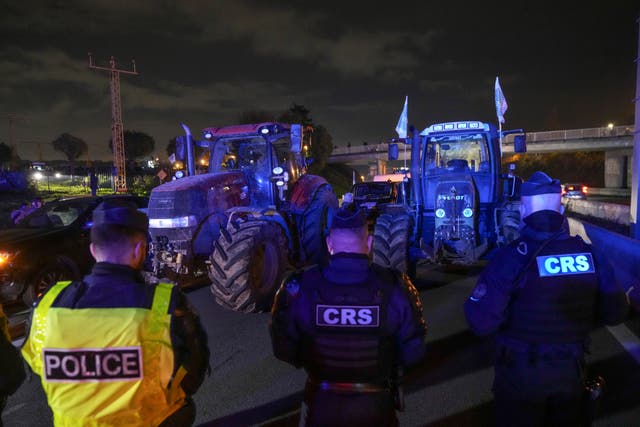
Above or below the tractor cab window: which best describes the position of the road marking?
below

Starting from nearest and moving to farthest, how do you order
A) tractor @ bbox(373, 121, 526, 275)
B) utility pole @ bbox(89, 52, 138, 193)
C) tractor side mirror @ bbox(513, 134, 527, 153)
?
tractor @ bbox(373, 121, 526, 275) → tractor side mirror @ bbox(513, 134, 527, 153) → utility pole @ bbox(89, 52, 138, 193)

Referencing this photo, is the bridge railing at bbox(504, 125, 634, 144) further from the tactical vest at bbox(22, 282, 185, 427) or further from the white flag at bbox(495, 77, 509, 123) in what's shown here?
the tactical vest at bbox(22, 282, 185, 427)

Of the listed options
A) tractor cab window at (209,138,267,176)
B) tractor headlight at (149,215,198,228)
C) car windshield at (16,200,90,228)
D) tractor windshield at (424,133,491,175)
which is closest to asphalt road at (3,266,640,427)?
tractor headlight at (149,215,198,228)

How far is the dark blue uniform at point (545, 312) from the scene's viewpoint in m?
2.28

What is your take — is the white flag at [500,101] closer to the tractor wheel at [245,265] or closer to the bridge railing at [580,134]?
the tractor wheel at [245,265]

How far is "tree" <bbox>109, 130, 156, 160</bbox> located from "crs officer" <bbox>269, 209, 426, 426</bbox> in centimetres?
5395

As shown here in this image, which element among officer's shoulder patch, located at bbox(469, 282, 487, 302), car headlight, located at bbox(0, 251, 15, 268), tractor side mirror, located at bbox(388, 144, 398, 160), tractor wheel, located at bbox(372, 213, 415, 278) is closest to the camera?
officer's shoulder patch, located at bbox(469, 282, 487, 302)

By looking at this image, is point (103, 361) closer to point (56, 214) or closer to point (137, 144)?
point (56, 214)

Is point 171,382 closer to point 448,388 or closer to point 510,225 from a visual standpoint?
point 448,388

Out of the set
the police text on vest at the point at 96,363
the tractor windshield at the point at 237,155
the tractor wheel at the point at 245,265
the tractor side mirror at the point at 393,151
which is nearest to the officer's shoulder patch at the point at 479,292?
the police text on vest at the point at 96,363

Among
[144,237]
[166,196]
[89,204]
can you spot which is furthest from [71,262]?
[144,237]

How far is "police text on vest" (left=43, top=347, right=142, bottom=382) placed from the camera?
1743mm

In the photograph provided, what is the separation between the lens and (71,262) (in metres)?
7.50

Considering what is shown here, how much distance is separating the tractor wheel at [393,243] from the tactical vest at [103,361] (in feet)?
17.5
